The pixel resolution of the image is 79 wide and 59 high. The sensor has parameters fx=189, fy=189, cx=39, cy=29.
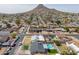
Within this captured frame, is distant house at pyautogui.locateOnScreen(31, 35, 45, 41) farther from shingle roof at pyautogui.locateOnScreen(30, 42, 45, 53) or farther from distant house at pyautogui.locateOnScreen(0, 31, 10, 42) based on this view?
distant house at pyautogui.locateOnScreen(0, 31, 10, 42)

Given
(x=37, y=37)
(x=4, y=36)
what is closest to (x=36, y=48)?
(x=37, y=37)

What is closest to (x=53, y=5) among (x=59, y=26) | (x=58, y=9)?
(x=58, y=9)

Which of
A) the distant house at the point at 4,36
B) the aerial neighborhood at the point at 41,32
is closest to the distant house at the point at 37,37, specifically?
the aerial neighborhood at the point at 41,32

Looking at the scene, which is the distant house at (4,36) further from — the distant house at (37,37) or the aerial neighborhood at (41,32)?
the distant house at (37,37)

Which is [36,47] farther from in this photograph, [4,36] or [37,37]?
[4,36]

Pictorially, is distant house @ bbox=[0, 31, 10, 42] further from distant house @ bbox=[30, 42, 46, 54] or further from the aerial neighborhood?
distant house @ bbox=[30, 42, 46, 54]

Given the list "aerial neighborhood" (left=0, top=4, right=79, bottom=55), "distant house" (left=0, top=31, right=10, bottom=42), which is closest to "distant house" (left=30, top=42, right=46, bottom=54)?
"aerial neighborhood" (left=0, top=4, right=79, bottom=55)

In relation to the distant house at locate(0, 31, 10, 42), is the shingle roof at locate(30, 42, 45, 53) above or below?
below

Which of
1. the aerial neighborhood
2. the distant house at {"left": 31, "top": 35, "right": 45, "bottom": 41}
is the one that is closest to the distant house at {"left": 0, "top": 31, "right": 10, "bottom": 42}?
the aerial neighborhood
